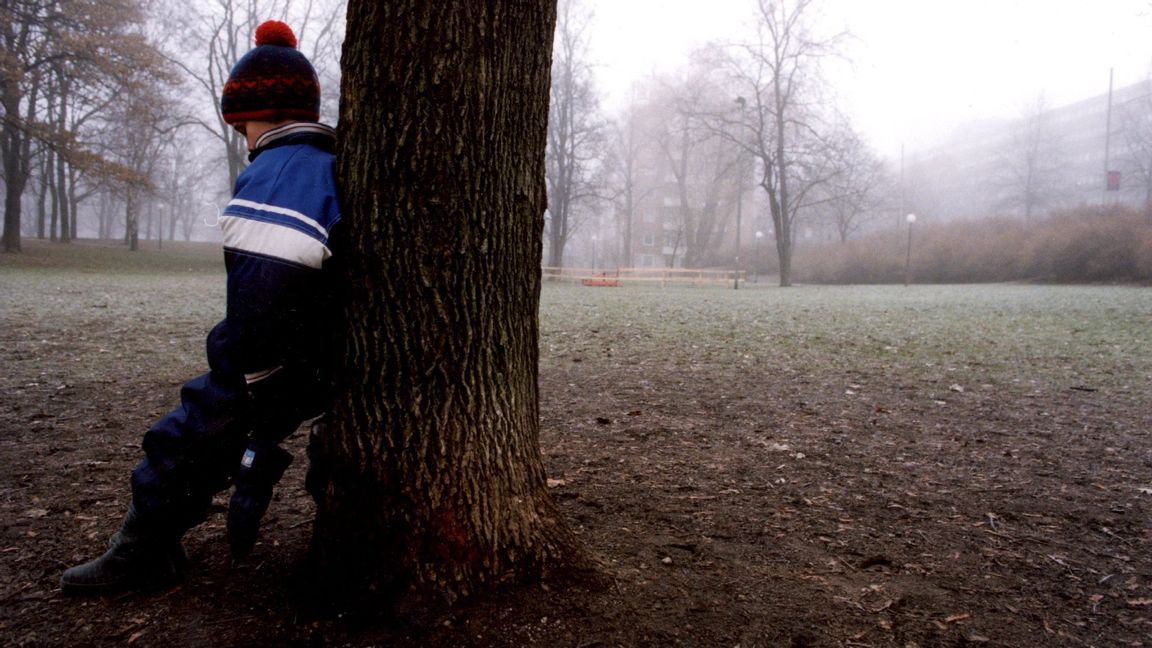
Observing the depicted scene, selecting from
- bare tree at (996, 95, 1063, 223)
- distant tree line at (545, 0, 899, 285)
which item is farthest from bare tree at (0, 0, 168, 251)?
bare tree at (996, 95, 1063, 223)

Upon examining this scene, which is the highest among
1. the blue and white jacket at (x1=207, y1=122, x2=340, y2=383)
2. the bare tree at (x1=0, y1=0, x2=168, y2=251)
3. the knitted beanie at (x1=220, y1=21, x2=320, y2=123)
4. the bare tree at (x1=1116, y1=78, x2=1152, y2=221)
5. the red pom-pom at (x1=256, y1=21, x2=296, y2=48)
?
the bare tree at (x1=1116, y1=78, x2=1152, y2=221)

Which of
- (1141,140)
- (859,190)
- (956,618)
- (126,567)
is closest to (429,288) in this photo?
(126,567)

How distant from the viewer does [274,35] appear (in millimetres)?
2174

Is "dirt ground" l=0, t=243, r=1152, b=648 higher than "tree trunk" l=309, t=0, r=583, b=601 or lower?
lower

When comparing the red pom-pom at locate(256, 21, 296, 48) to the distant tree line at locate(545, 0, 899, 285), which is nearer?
A: the red pom-pom at locate(256, 21, 296, 48)

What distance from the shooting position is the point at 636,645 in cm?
183

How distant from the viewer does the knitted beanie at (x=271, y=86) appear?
6.86 ft

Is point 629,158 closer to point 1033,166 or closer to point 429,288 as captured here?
point 1033,166

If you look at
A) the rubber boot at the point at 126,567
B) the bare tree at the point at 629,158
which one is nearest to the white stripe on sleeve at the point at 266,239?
the rubber boot at the point at 126,567

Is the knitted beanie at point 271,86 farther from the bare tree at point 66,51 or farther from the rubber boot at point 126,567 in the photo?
the bare tree at point 66,51

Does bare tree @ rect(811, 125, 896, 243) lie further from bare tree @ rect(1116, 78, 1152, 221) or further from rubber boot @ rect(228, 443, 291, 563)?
rubber boot @ rect(228, 443, 291, 563)

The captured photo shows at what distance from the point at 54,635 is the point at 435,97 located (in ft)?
5.79

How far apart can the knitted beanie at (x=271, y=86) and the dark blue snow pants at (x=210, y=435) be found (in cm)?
81

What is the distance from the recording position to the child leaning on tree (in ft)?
5.95
